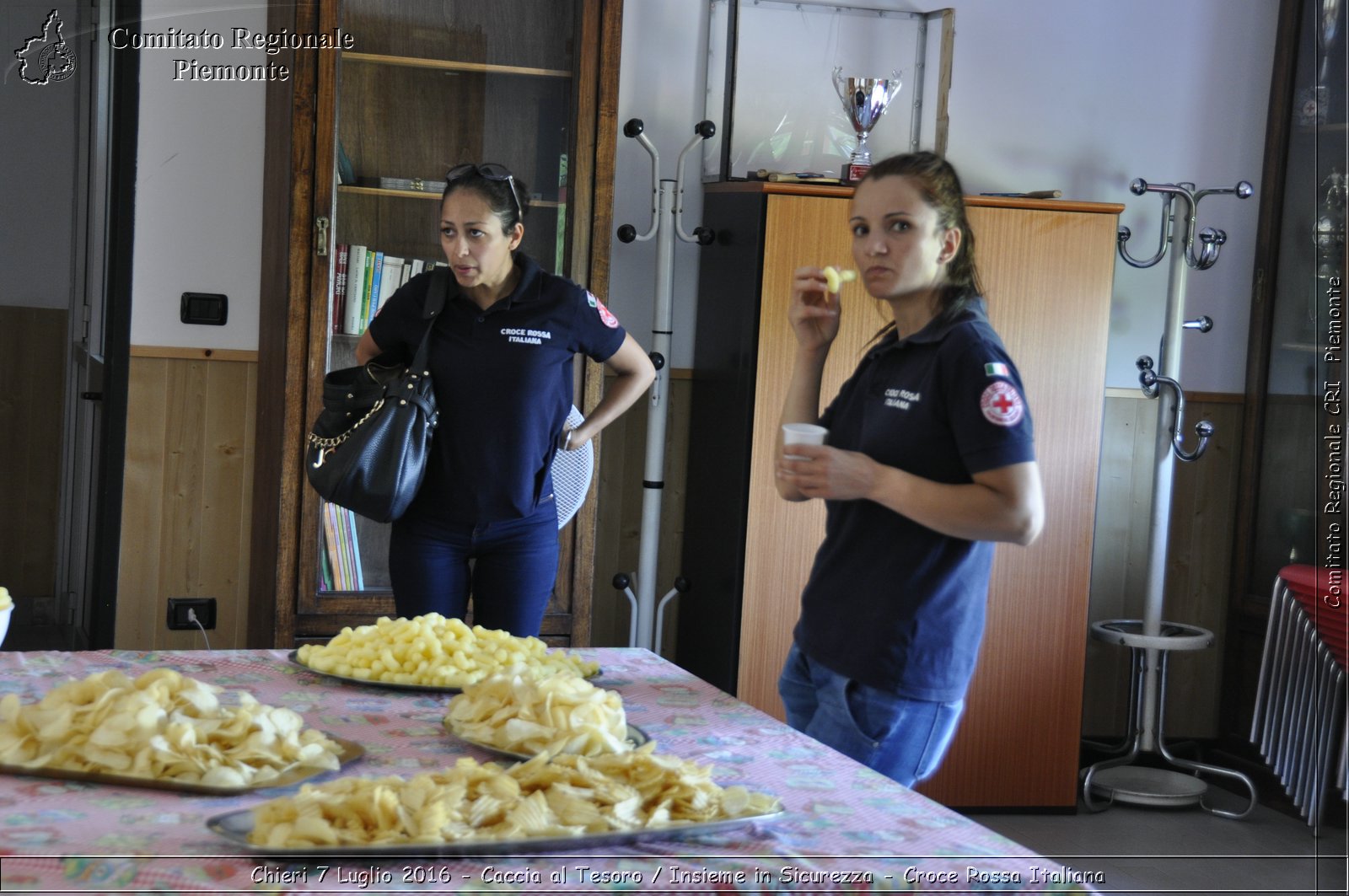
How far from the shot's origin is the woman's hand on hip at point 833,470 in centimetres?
145

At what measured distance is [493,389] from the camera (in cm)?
234

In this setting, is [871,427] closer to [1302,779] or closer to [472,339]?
[472,339]

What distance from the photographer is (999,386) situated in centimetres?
142

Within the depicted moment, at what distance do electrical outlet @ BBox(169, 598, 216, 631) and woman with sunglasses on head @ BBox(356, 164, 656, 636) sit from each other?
1.26 m

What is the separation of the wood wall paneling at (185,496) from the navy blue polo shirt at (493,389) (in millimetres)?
1109

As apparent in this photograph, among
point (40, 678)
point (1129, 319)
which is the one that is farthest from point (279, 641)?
point (1129, 319)

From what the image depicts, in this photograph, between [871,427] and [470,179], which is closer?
[871,427]

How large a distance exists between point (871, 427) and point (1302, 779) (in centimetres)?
240

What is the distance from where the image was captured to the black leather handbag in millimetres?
2219

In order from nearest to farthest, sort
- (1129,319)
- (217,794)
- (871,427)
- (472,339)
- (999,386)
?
(217,794) < (999,386) < (871,427) < (472,339) < (1129,319)

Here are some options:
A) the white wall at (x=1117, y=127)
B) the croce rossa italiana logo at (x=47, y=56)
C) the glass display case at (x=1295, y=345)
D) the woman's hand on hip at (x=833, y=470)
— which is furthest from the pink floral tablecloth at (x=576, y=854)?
the croce rossa italiana logo at (x=47, y=56)

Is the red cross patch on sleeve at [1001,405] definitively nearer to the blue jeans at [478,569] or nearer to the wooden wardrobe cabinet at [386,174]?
the blue jeans at [478,569]

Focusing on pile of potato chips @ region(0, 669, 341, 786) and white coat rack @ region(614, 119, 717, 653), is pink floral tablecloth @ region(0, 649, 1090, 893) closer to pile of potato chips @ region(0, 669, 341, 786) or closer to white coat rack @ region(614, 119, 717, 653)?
pile of potato chips @ region(0, 669, 341, 786)

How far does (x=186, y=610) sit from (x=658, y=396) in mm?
1307
